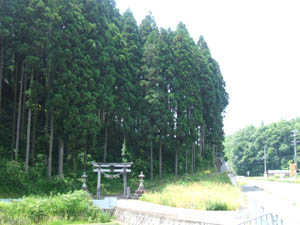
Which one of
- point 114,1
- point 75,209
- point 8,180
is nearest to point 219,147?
point 114,1

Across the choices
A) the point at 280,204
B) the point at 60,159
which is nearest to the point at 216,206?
the point at 280,204

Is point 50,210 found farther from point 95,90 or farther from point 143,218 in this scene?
point 95,90

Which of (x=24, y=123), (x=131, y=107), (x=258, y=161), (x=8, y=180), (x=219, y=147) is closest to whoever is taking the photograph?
(x=8, y=180)

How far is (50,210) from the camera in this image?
1051 centimetres

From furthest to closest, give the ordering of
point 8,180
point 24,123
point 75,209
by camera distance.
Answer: point 24,123
point 8,180
point 75,209

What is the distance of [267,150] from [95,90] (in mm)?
56916

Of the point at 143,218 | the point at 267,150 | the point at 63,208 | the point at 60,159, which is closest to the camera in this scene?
the point at 143,218

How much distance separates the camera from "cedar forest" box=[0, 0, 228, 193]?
18.5 metres

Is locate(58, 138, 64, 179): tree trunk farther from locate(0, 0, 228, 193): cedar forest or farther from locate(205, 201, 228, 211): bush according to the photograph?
locate(205, 201, 228, 211): bush

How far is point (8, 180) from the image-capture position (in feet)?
54.4

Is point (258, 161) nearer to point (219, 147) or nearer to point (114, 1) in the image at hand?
point (219, 147)

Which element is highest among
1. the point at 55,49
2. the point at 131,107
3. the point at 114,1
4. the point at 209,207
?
the point at 114,1

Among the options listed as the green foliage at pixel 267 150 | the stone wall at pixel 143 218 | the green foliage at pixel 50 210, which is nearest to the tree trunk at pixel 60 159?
the stone wall at pixel 143 218

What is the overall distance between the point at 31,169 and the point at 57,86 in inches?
185
